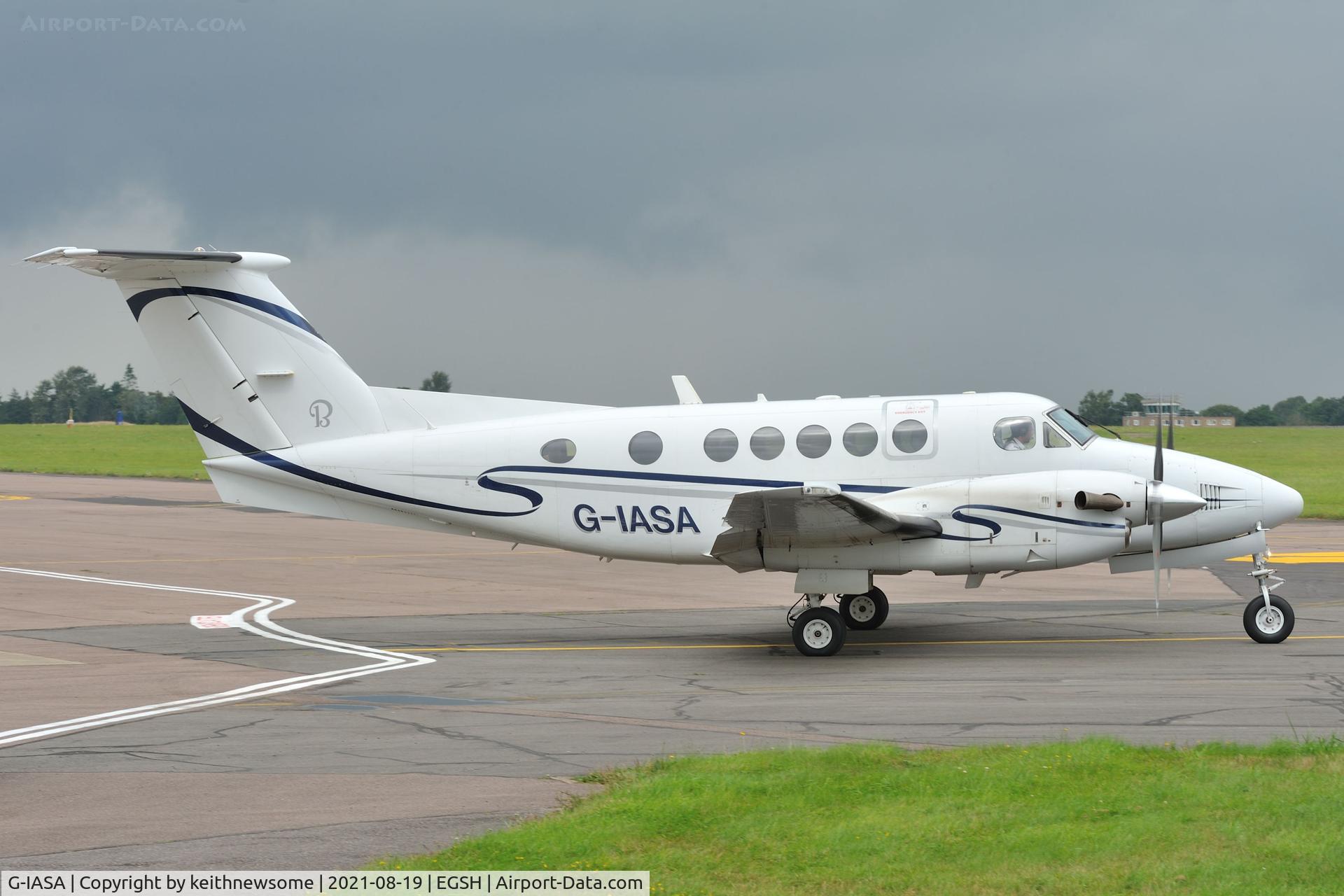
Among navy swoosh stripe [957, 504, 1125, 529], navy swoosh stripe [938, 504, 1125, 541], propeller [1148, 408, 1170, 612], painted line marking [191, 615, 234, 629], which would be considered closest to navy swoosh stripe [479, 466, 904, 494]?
navy swoosh stripe [938, 504, 1125, 541]

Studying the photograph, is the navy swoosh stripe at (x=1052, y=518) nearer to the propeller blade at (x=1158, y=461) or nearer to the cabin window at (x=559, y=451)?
the propeller blade at (x=1158, y=461)

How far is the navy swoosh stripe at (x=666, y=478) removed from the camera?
15852mm

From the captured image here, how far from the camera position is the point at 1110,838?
724cm

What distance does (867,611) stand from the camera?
686 inches

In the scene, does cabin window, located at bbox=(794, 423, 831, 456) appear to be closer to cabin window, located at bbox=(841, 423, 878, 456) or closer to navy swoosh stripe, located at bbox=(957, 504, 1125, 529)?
cabin window, located at bbox=(841, 423, 878, 456)

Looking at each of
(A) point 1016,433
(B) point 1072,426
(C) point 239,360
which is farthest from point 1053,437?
(C) point 239,360

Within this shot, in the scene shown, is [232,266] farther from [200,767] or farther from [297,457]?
[200,767]

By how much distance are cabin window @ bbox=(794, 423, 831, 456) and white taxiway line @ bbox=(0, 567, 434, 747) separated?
5.40 meters

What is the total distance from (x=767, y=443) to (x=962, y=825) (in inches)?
350

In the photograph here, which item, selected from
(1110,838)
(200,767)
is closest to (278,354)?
(200,767)

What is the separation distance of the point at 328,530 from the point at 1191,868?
30.7 metres

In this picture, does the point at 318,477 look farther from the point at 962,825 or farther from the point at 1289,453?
the point at 1289,453
